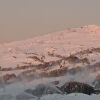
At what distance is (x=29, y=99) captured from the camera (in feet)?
52.2

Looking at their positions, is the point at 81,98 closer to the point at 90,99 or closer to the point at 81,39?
the point at 90,99

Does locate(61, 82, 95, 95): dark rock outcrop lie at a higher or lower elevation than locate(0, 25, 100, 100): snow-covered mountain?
higher

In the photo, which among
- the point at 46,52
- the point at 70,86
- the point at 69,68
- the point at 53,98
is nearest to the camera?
the point at 53,98

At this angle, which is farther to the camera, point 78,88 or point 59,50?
point 59,50

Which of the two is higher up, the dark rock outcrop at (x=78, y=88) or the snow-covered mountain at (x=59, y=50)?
the dark rock outcrop at (x=78, y=88)

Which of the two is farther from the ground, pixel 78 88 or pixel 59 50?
pixel 78 88

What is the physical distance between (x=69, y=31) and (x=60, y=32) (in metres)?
5.19

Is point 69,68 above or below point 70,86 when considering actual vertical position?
below

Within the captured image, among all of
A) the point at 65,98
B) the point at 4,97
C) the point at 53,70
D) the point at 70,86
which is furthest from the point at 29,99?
the point at 53,70

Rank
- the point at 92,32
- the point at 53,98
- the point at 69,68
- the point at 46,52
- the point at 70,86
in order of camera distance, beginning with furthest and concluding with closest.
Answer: the point at 92,32
the point at 46,52
the point at 69,68
the point at 70,86
the point at 53,98

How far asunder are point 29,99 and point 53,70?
1744 inches

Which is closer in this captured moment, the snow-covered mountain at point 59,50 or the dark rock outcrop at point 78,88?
the dark rock outcrop at point 78,88

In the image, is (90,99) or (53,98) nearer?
(90,99)

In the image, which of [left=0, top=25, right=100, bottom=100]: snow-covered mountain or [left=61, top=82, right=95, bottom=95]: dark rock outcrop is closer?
[left=61, top=82, right=95, bottom=95]: dark rock outcrop
